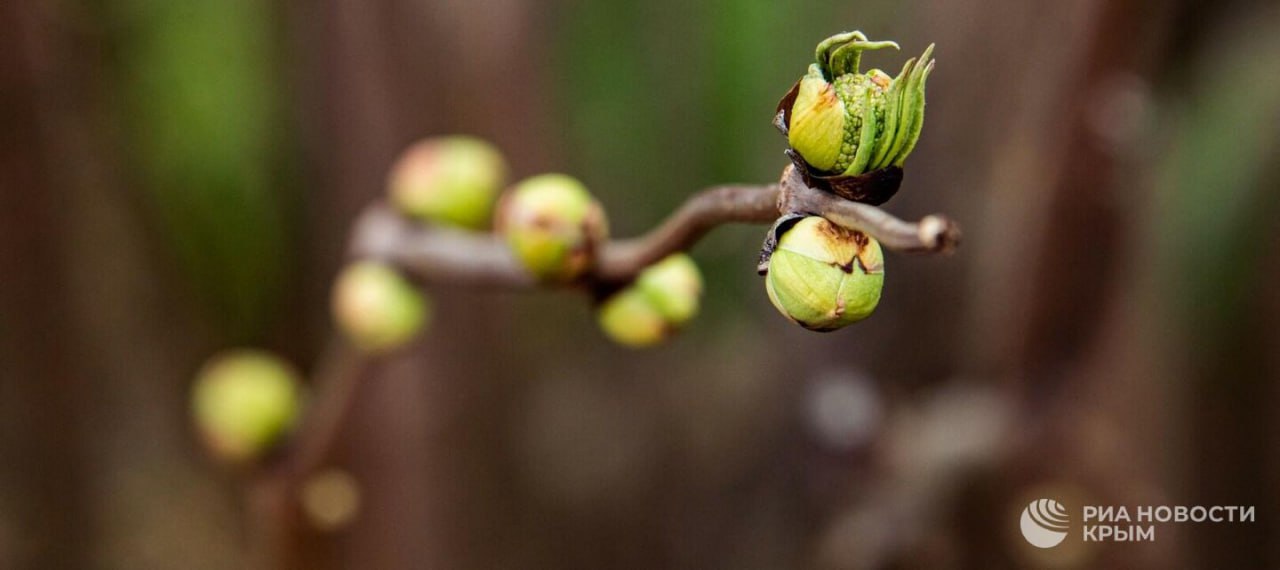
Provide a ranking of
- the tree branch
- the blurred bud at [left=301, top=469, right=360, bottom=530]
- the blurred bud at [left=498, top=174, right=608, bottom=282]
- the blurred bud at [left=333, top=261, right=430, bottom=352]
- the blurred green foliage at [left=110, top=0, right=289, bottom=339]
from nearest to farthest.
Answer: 1. the tree branch
2. the blurred bud at [left=498, top=174, right=608, bottom=282]
3. the blurred bud at [left=333, top=261, right=430, bottom=352]
4. the blurred bud at [left=301, top=469, right=360, bottom=530]
5. the blurred green foliage at [left=110, top=0, right=289, bottom=339]

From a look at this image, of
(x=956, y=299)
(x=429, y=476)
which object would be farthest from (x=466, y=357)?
(x=956, y=299)

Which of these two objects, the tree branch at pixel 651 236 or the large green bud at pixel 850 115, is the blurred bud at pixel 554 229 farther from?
the large green bud at pixel 850 115

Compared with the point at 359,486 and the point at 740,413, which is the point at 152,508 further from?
the point at 740,413

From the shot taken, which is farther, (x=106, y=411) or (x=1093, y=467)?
(x=106, y=411)

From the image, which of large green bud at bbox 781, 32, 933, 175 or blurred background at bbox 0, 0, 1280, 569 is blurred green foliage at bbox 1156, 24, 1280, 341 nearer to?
blurred background at bbox 0, 0, 1280, 569

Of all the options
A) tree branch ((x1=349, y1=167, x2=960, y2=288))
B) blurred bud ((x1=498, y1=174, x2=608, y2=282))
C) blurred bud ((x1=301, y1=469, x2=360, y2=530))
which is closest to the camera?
tree branch ((x1=349, y1=167, x2=960, y2=288))

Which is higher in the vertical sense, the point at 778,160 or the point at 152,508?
the point at 778,160

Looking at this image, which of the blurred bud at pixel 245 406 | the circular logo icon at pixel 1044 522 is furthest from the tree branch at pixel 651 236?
the circular logo icon at pixel 1044 522

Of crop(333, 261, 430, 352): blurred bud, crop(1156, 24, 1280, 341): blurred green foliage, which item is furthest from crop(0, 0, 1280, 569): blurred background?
crop(333, 261, 430, 352): blurred bud
